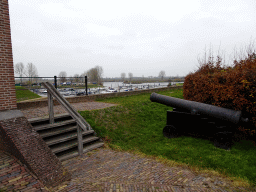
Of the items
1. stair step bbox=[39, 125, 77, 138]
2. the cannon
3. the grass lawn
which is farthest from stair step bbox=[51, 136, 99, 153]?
the cannon

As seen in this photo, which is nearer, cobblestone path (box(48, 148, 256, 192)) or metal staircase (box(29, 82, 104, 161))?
cobblestone path (box(48, 148, 256, 192))

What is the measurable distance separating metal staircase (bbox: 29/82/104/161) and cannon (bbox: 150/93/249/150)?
2.69m

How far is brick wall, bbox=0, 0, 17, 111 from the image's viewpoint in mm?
4383

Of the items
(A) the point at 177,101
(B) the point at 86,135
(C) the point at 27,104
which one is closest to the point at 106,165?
(B) the point at 86,135

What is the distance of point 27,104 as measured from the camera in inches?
297

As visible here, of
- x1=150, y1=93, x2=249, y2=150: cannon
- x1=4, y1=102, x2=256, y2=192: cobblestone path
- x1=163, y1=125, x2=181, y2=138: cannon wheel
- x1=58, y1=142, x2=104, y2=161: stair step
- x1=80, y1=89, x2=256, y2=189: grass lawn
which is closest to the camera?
x1=4, y1=102, x2=256, y2=192: cobblestone path

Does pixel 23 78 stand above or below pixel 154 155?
above

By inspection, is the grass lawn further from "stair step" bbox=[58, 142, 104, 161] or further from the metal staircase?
the metal staircase

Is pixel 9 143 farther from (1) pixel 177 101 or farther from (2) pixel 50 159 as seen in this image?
(1) pixel 177 101

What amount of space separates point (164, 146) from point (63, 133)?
128 inches

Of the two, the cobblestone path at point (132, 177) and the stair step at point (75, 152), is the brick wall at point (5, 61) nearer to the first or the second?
the stair step at point (75, 152)

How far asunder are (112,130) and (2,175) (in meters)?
3.65

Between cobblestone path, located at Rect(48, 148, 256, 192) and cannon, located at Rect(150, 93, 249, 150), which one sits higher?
cannon, located at Rect(150, 93, 249, 150)

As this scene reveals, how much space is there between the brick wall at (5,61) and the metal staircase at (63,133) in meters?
0.86
